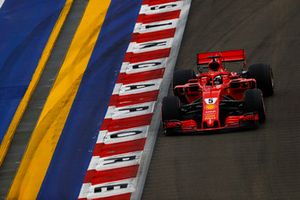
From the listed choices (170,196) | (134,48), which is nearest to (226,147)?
(170,196)

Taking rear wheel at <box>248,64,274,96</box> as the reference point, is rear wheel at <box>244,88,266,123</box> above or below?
below

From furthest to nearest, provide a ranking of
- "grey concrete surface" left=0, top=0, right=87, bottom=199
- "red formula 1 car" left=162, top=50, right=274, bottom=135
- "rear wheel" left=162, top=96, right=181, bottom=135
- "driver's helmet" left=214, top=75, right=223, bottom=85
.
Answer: "driver's helmet" left=214, top=75, right=223, bottom=85 < "grey concrete surface" left=0, top=0, right=87, bottom=199 < "rear wheel" left=162, top=96, right=181, bottom=135 < "red formula 1 car" left=162, top=50, right=274, bottom=135

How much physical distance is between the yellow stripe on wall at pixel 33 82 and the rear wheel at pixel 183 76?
3555 mm

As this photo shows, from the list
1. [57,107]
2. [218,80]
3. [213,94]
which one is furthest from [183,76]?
[57,107]

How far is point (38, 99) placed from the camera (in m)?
20.2

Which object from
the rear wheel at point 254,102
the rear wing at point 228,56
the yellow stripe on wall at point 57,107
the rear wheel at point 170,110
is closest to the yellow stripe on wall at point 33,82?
the yellow stripe on wall at point 57,107

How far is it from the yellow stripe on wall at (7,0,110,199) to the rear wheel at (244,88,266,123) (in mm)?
4042

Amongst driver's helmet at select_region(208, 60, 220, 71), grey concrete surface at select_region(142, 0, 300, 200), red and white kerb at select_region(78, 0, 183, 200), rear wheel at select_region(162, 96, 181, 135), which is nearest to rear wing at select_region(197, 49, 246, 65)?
driver's helmet at select_region(208, 60, 220, 71)

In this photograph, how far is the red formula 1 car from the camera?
54.9 feet

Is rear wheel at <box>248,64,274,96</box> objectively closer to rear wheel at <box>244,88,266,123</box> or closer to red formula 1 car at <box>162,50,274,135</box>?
red formula 1 car at <box>162,50,274,135</box>

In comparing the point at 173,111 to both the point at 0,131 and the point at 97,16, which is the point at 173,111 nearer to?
the point at 0,131

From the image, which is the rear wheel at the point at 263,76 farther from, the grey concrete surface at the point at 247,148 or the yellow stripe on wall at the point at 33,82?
the yellow stripe on wall at the point at 33,82

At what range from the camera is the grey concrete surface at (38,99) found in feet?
57.8

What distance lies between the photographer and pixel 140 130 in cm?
1802
